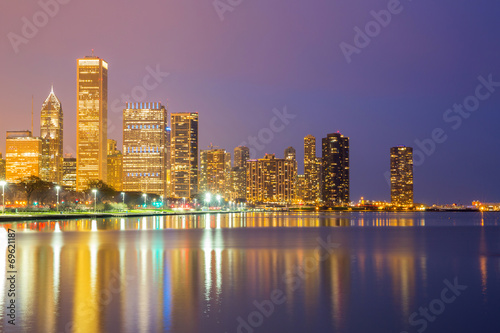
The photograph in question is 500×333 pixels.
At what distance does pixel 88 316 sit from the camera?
17797 millimetres

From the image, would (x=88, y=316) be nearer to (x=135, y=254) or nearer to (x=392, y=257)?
(x=135, y=254)

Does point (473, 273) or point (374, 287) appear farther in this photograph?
point (473, 273)

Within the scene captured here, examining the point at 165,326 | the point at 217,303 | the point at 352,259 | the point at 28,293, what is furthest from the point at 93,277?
the point at 352,259

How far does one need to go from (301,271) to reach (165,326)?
554 inches

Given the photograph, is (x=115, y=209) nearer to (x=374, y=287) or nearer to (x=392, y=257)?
(x=392, y=257)

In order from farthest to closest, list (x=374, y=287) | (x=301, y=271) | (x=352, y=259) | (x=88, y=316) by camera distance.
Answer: (x=352, y=259)
(x=301, y=271)
(x=374, y=287)
(x=88, y=316)

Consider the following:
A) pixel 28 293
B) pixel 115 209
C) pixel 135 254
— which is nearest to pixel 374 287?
pixel 28 293

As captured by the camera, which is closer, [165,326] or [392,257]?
[165,326]

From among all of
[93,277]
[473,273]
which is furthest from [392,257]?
[93,277]

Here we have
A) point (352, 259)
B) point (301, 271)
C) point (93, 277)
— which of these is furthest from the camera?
point (352, 259)

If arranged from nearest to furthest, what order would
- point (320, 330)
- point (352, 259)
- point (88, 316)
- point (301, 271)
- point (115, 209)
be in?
1. point (320, 330)
2. point (88, 316)
3. point (301, 271)
4. point (352, 259)
5. point (115, 209)

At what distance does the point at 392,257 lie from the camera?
39594mm

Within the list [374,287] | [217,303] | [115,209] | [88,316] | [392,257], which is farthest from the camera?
[115,209]

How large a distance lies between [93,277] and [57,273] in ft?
7.60
